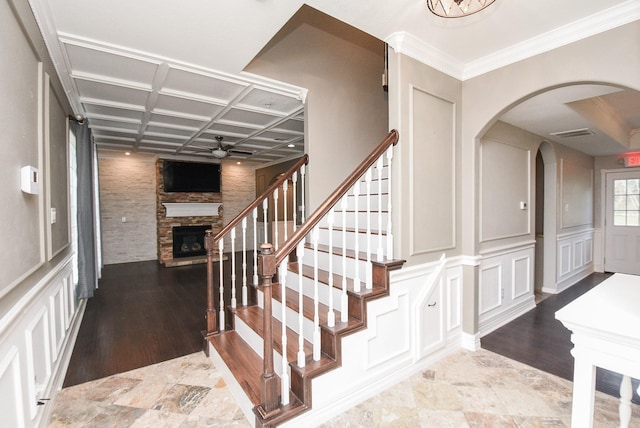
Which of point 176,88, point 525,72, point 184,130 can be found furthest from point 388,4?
point 184,130

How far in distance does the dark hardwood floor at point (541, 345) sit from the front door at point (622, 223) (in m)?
3.36

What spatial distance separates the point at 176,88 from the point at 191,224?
4.99 metres

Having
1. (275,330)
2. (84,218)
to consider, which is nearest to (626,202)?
(275,330)

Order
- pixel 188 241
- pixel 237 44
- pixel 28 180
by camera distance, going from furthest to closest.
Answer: pixel 188 241 < pixel 237 44 < pixel 28 180

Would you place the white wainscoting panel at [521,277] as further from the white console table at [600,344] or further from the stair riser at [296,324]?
the stair riser at [296,324]

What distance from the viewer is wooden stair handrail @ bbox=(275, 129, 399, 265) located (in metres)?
1.80

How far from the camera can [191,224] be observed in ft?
24.8

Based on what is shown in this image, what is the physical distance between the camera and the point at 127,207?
715 cm

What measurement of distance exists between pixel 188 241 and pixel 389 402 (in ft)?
21.8

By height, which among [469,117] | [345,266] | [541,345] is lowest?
[541,345]

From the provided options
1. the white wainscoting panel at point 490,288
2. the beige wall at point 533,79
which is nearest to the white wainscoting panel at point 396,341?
the white wainscoting panel at point 490,288

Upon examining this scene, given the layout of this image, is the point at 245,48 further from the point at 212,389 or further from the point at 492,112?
the point at 212,389

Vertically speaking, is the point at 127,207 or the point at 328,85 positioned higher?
the point at 328,85

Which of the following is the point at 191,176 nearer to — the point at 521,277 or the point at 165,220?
the point at 165,220
